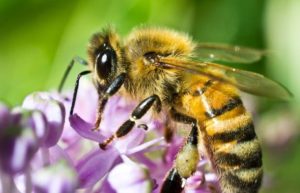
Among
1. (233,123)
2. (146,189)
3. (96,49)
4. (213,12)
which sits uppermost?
(213,12)

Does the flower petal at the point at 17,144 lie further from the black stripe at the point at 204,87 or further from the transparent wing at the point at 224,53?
the transparent wing at the point at 224,53

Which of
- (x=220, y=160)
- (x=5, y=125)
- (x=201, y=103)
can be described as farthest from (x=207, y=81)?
(x=5, y=125)

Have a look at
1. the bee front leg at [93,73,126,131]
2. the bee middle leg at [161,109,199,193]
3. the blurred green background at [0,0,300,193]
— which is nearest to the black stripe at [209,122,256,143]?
the bee middle leg at [161,109,199,193]

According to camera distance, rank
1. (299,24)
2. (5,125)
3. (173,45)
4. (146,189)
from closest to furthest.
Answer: (5,125) < (146,189) < (173,45) < (299,24)

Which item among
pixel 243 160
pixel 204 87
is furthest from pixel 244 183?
pixel 204 87

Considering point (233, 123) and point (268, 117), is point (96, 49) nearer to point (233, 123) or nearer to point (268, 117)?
point (233, 123)

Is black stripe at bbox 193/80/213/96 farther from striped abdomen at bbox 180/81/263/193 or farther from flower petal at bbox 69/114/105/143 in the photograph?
flower petal at bbox 69/114/105/143
